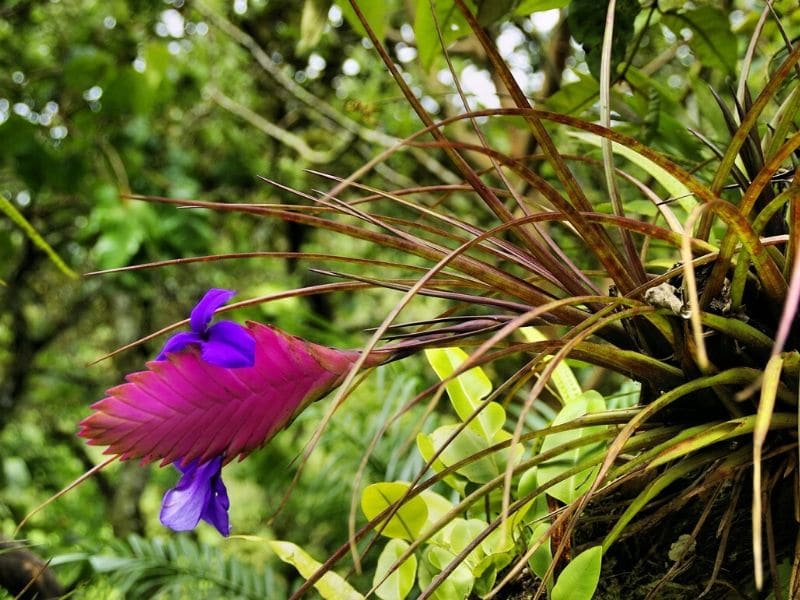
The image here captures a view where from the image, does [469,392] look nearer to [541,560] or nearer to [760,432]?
[541,560]

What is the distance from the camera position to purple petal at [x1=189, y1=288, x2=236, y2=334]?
34 centimetres

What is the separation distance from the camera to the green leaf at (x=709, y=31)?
71 centimetres

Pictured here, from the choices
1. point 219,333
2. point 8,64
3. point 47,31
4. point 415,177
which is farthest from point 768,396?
point 47,31

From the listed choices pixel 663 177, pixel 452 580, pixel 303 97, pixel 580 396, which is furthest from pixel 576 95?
pixel 303 97

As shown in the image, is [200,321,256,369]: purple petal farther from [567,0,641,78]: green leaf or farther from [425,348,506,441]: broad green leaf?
[567,0,641,78]: green leaf

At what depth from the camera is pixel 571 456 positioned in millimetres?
443

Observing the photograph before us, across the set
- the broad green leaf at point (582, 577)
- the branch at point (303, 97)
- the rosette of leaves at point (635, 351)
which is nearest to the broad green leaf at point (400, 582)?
the rosette of leaves at point (635, 351)

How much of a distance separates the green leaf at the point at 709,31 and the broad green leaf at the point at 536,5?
0.17 meters

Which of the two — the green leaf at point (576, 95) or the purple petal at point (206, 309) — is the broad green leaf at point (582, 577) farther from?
the green leaf at point (576, 95)

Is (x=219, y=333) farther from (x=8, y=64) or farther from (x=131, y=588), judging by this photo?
(x=8, y=64)

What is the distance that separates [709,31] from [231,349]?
58cm

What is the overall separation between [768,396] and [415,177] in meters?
2.18

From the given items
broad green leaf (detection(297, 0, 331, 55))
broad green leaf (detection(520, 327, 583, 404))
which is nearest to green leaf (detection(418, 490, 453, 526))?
broad green leaf (detection(520, 327, 583, 404))

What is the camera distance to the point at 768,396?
0.90ft
